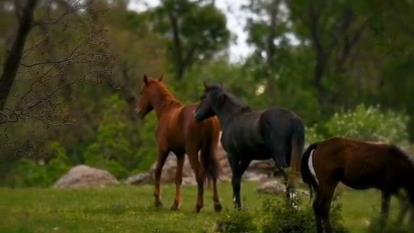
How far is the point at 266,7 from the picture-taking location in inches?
2201

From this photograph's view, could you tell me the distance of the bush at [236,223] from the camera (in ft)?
43.2

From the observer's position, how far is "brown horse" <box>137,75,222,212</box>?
18.6 metres

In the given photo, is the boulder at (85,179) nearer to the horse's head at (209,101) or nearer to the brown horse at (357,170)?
the horse's head at (209,101)

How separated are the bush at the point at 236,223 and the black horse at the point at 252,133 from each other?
3.57ft

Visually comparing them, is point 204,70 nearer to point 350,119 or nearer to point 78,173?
point 350,119

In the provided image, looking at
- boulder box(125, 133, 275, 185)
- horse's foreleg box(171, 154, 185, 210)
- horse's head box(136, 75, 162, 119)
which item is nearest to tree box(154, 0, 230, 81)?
boulder box(125, 133, 275, 185)

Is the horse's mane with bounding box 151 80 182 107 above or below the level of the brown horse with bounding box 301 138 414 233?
above

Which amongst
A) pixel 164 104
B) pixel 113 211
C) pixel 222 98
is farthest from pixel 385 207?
pixel 164 104

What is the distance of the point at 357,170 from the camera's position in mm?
12539

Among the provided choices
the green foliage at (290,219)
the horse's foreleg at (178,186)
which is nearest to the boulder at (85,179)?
the horse's foreleg at (178,186)

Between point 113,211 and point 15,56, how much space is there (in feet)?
12.4

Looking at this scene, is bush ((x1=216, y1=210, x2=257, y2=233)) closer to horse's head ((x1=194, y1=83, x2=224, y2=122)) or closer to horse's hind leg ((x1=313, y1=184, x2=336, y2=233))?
horse's hind leg ((x1=313, y1=184, x2=336, y2=233))

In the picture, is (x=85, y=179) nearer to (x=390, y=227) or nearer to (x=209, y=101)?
(x=209, y=101)

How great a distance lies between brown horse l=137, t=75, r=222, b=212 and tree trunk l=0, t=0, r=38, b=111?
3.91 m
